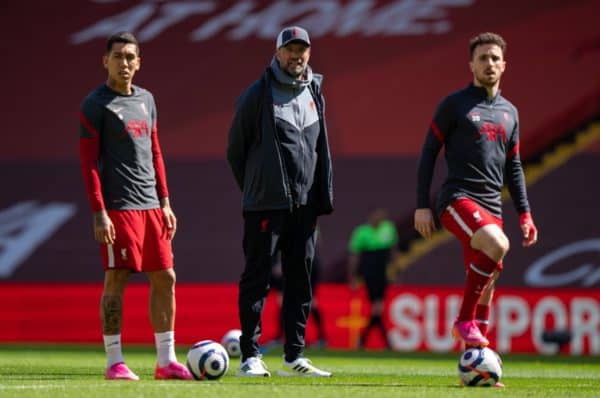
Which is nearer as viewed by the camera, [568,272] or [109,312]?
[109,312]

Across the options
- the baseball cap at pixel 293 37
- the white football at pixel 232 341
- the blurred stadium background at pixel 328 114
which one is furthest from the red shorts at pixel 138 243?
the blurred stadium background at pixel 328 114

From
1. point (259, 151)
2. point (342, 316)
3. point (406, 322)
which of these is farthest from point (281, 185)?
point (342, 316)

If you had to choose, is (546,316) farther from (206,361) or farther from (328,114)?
(206,361)

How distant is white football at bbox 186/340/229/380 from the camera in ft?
26.4

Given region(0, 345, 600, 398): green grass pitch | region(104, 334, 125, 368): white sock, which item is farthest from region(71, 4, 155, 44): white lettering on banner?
region(104, 334, 125, 368): white sock

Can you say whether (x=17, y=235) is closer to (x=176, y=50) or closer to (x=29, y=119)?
(x=29, y=119)

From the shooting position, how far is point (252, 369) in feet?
28.0

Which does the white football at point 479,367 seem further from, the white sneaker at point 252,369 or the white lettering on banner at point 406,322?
the white lettering on banner at point 406,322

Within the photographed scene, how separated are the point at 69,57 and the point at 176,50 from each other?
1.91 m

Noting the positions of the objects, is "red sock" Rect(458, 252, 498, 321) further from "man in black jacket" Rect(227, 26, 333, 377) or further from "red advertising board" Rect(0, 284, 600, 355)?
"red advertising board" Rect(0, 284, 600, 355)

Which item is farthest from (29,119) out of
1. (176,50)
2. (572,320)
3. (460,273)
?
(572,320)

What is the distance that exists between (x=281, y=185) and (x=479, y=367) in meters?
1.78

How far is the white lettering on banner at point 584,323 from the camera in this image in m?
18.0

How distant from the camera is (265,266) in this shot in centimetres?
862
